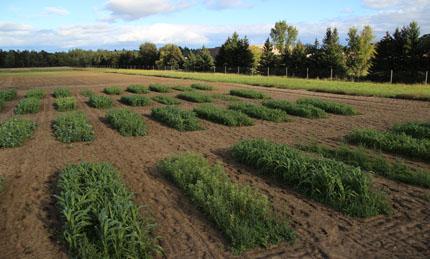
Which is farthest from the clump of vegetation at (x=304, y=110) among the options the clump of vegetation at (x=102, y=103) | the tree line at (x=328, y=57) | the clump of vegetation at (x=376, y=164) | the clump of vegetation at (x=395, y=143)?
the tree line at (x=328, y=57)

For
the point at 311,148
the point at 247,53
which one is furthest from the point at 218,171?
the point at 247,53

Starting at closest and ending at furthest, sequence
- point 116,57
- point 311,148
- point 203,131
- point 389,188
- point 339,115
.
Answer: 1. point 389,188
2. point 311,148
3. point 203,131
4. point 339,115
5. point 116,57

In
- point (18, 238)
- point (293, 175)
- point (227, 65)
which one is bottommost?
point (18, 238)

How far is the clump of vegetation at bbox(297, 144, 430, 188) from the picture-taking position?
5363 millimetres

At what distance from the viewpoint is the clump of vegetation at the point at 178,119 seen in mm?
10102

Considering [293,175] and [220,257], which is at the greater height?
[293,175]

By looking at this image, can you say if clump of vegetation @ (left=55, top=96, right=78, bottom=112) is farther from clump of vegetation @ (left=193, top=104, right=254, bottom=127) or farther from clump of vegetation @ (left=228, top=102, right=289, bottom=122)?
clump of vegetation @ (left=228, top=102, right=289, bottom=122)

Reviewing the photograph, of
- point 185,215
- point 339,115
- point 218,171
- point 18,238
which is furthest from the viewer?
point 339,115

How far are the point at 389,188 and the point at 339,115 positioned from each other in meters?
7.54

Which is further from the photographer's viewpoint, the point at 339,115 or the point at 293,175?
the point at 339,115

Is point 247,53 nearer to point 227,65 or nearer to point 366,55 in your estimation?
point 227,65

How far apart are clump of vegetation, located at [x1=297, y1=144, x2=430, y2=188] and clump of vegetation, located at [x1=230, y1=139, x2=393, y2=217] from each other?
2.90ft

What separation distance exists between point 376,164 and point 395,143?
1390 millimetres

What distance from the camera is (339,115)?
1223 centimetres
